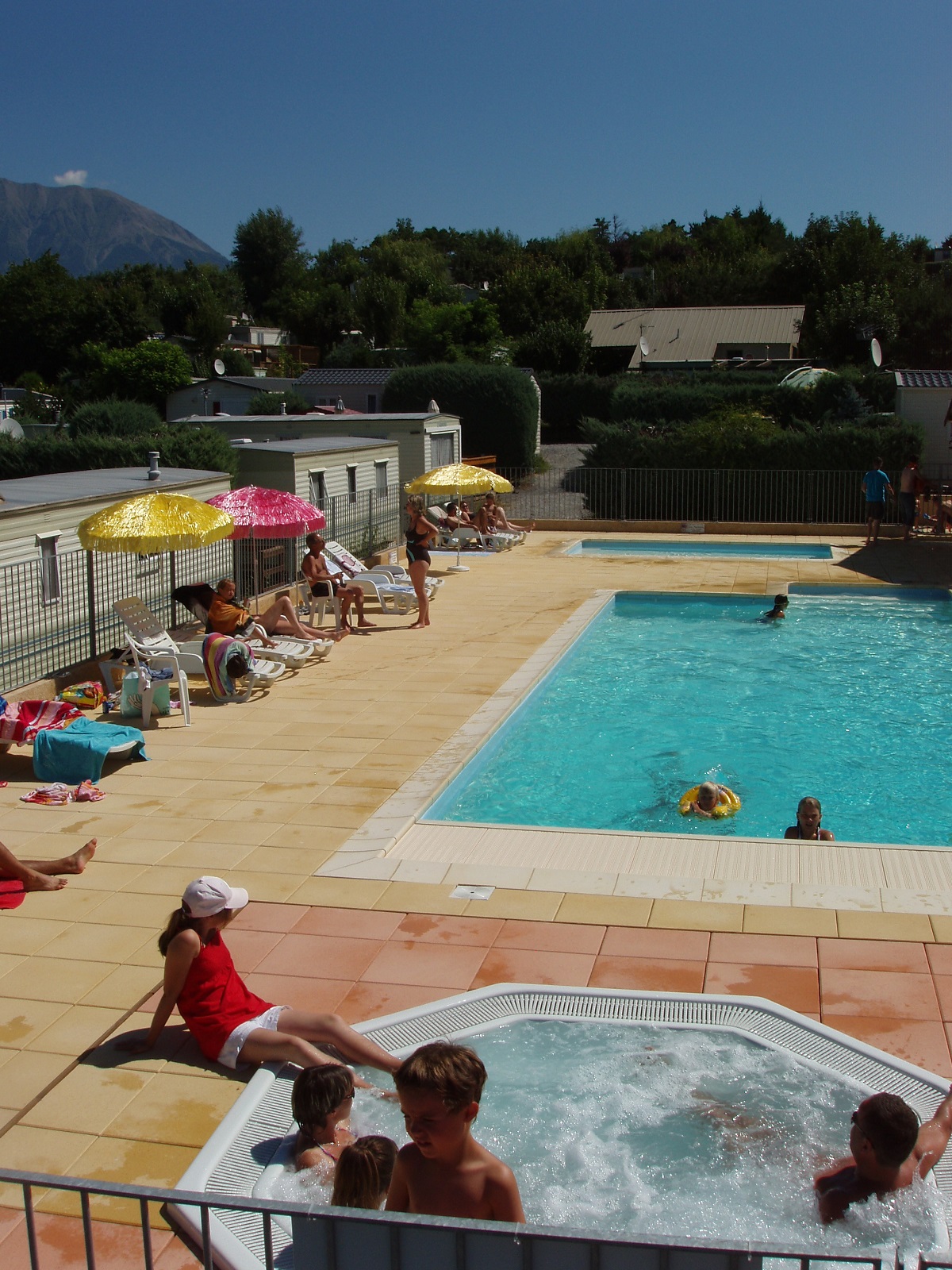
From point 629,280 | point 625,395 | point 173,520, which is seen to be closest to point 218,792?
point 173,520

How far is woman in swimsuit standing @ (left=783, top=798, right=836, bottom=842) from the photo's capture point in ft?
26.0

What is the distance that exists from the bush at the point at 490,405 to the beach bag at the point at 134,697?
84.9 feet

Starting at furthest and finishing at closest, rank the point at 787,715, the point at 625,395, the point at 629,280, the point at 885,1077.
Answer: the point at 629,280, the point at 625,395, the point at 787,715, the point at 885,1077

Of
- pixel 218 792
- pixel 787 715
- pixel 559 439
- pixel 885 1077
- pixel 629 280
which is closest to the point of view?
pixel 885 1077

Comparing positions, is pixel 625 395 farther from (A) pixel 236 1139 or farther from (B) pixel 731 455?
(A) pixel 236 1139

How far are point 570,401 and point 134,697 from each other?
3671cm

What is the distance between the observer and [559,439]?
45750 millimetres

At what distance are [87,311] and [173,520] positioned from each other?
208ft

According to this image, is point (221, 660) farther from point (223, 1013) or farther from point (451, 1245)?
point (451, 1245)

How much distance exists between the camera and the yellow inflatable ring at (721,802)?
933 centimetres

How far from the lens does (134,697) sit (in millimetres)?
10414

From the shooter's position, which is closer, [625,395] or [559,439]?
[625,395]

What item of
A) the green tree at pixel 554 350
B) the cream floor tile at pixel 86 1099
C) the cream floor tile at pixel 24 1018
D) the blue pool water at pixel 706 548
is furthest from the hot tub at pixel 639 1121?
the green tree at pixel 554 350

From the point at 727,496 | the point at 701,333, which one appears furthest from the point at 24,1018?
the point at 701,333
